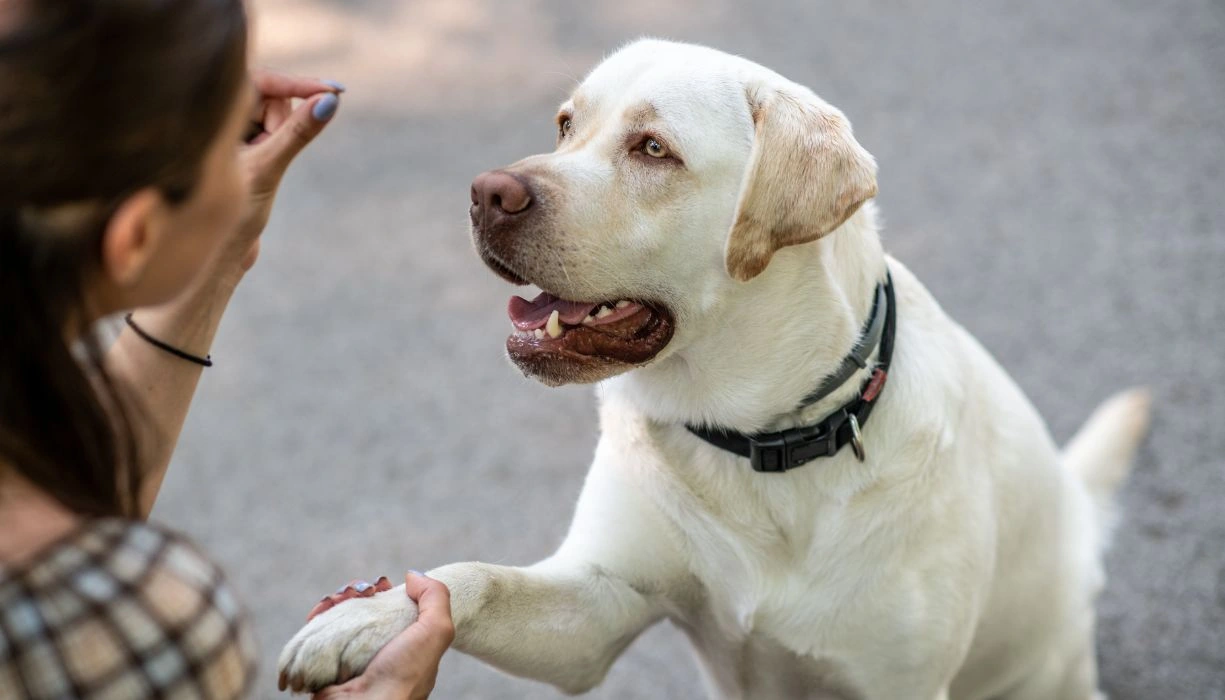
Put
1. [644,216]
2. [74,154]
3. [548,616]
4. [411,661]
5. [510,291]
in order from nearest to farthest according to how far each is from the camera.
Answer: [74,154], [411,661], [644,216], [548,616], [510,291]

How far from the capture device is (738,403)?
202cm

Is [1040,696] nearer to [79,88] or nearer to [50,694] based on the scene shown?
[50,694]

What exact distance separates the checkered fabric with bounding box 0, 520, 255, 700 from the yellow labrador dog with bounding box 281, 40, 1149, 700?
0.46 metres

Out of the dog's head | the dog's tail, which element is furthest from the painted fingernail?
the dog's tail

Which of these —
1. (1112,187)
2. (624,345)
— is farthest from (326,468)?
(1112,187)

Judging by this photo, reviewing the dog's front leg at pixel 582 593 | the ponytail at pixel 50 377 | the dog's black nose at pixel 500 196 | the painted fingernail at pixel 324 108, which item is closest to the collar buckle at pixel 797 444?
the dog's front leg at pixel 582 593

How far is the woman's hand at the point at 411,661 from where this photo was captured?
1646 mm

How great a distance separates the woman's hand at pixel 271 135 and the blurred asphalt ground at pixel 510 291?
95 cm

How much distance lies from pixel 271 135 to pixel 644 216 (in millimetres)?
599

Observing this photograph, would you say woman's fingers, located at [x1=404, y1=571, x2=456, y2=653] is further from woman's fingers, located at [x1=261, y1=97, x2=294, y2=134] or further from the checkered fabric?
woman's fingers, located at [x1=261, y1=97, x2=294, y2=134]

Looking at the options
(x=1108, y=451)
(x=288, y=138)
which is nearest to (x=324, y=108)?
(x=288, y=138)

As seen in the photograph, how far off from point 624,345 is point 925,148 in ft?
10.4

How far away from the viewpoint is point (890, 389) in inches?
80.7

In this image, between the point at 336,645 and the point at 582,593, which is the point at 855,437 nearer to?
the point at 582,593
